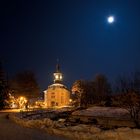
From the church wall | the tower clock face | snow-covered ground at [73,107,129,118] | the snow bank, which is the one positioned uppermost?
the tower clock face

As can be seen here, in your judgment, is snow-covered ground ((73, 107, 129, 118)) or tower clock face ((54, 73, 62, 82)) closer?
snow-covered ground ((73, 107, 129, 118))

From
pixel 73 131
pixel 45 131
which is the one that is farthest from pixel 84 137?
pixel 45 131

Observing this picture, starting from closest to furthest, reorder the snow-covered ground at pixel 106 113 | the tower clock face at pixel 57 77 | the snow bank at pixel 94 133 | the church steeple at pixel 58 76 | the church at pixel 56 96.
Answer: the snow bank at pixel 94 133 → the snow-covered ground at pixel 106 113 → the church at pixel 56 96 → the church steeple at pixel 58 76 → the tower clock face at pixel 57 77

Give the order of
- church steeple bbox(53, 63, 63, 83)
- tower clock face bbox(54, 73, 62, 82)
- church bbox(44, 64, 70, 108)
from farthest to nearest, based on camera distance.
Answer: tower clock face bbox(54, 73, 62, 82) → church steeple bbox(53, 63, 63, 83) → church bbox(44, 64, 70, 108)

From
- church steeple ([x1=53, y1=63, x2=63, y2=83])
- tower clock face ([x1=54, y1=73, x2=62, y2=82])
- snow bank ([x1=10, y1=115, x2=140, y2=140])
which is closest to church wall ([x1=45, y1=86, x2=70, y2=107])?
church steeple ([x1=53, y1=63, x2=63, y2=83])

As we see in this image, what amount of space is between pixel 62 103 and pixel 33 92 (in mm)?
20712

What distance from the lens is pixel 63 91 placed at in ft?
270

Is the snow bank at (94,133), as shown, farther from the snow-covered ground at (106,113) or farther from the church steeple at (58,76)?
the church steeple at (58,76)

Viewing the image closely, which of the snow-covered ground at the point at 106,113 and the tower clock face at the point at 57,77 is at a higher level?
the tower clock face at the point at 57,77

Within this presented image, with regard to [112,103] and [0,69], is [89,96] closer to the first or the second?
[112,103]

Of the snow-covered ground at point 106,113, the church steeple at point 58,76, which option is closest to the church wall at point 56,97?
the church steeple at point 58,76

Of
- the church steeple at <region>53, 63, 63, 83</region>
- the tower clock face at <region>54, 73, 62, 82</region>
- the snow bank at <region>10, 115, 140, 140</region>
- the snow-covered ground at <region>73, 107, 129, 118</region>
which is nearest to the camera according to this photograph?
the snow bank at <region>10, 115, 140, 140</region>

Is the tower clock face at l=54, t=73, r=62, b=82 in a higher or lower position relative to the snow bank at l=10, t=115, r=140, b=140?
higher

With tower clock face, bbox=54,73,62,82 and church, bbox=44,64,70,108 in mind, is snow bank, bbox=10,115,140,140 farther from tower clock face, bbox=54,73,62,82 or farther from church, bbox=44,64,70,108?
tower clock face, bbox=54,73,62,82
